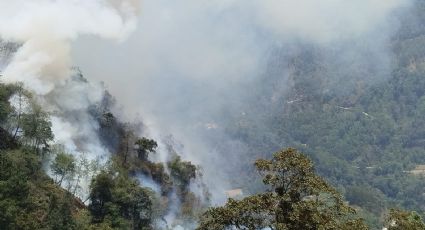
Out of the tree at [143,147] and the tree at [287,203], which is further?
the tree at [143,147]

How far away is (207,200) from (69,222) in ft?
229

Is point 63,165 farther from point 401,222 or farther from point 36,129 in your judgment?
point 401,222

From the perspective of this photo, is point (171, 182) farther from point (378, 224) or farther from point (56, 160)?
point (378, 224)

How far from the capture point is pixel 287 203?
24.5 m

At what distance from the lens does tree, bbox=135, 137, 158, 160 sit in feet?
353

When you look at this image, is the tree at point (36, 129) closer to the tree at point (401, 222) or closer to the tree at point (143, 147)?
the tree at point (143, 147)

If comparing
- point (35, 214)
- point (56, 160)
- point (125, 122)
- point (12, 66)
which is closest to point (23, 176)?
point (35, 214)

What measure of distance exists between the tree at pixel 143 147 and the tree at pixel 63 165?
30330 millimetres

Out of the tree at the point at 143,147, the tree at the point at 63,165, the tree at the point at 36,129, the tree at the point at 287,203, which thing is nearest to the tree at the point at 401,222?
the tree at the point at 287,203

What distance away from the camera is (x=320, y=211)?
24359 millimetres

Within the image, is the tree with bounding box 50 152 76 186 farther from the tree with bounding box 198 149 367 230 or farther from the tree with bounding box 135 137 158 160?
the tree with bounding box 198 149 367 230

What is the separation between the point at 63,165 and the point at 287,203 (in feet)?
182

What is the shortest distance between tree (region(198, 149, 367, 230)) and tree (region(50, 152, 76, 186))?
53.1m

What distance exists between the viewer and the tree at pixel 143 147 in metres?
108
